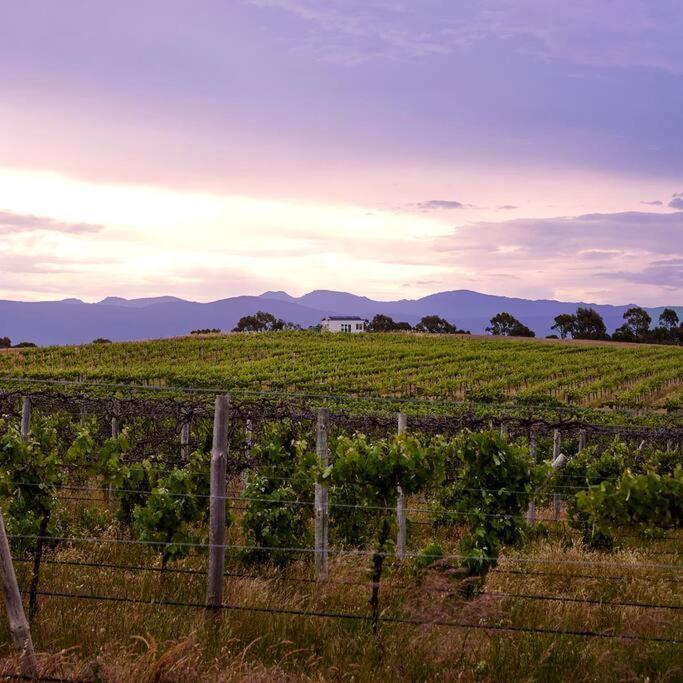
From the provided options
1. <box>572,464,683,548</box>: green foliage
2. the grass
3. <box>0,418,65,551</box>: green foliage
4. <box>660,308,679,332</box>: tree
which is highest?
<box>660,308,679,332</box>: tree

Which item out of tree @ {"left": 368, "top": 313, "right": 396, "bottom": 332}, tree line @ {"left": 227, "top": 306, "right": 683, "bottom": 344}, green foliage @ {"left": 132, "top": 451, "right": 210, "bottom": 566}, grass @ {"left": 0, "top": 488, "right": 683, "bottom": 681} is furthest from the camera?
tree @ {"left": 368, "top": 313, "right": 396, "bottom": 332}

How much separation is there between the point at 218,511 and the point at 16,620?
1913 millimetres

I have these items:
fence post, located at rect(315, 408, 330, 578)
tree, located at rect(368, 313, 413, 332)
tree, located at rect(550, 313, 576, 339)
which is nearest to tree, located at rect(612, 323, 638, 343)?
tree, located at rect(550, 313, 576, 339)

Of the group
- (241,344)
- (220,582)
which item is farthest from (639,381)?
(220,582)

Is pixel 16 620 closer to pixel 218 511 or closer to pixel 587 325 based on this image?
pixel 218 511

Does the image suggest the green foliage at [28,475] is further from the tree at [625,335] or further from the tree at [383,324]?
the tree at [383,324]

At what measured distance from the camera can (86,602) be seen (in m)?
6.82

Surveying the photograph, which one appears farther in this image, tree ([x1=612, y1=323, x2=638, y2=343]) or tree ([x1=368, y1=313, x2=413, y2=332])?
tree ([x1=368, y1=313, x2=413, y2=332])

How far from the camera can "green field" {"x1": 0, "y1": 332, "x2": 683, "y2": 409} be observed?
51.8m

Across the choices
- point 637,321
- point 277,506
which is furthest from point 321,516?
point 637,321

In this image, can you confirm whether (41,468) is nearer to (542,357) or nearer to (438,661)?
(438,661)

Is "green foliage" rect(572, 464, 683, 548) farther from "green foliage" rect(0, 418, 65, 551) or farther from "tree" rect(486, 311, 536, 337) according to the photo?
"tree" rect(486, 311, 536, 337)

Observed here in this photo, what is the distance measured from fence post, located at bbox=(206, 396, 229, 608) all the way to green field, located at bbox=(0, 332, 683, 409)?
41.8 metres

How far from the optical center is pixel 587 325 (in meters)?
123
